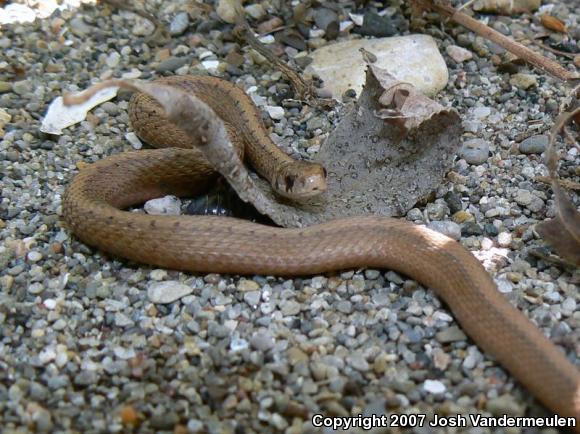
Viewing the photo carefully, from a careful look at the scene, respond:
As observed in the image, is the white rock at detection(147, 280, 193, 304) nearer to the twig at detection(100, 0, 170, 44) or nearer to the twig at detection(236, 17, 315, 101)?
the twig at detection(236, 17, 315, 101)

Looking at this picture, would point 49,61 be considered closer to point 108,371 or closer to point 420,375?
point 108,371

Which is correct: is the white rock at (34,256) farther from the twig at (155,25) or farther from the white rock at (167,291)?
the twig at (155,25)

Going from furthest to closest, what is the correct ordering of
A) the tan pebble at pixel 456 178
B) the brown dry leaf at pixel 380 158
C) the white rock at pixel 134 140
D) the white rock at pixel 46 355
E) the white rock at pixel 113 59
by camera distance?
the white rock at pixel 113 59, the white rock at pixel 134 140, the tan pebble at pixel 456 178, the brown dry leaf at pixel 380 158, the white rock at pixel 46 355

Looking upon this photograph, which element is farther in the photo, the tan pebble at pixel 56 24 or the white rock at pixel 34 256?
the tan pebble at pixel 56 24

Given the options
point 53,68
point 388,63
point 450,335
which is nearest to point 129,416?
point 450,335

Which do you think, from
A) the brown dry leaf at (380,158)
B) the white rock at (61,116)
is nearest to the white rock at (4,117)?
the white rock at (61,116)

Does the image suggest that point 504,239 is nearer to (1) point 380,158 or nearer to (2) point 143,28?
(1) point 380,158

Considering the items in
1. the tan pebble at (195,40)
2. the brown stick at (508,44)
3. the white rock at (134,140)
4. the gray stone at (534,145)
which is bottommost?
the white rock at (134,140)
